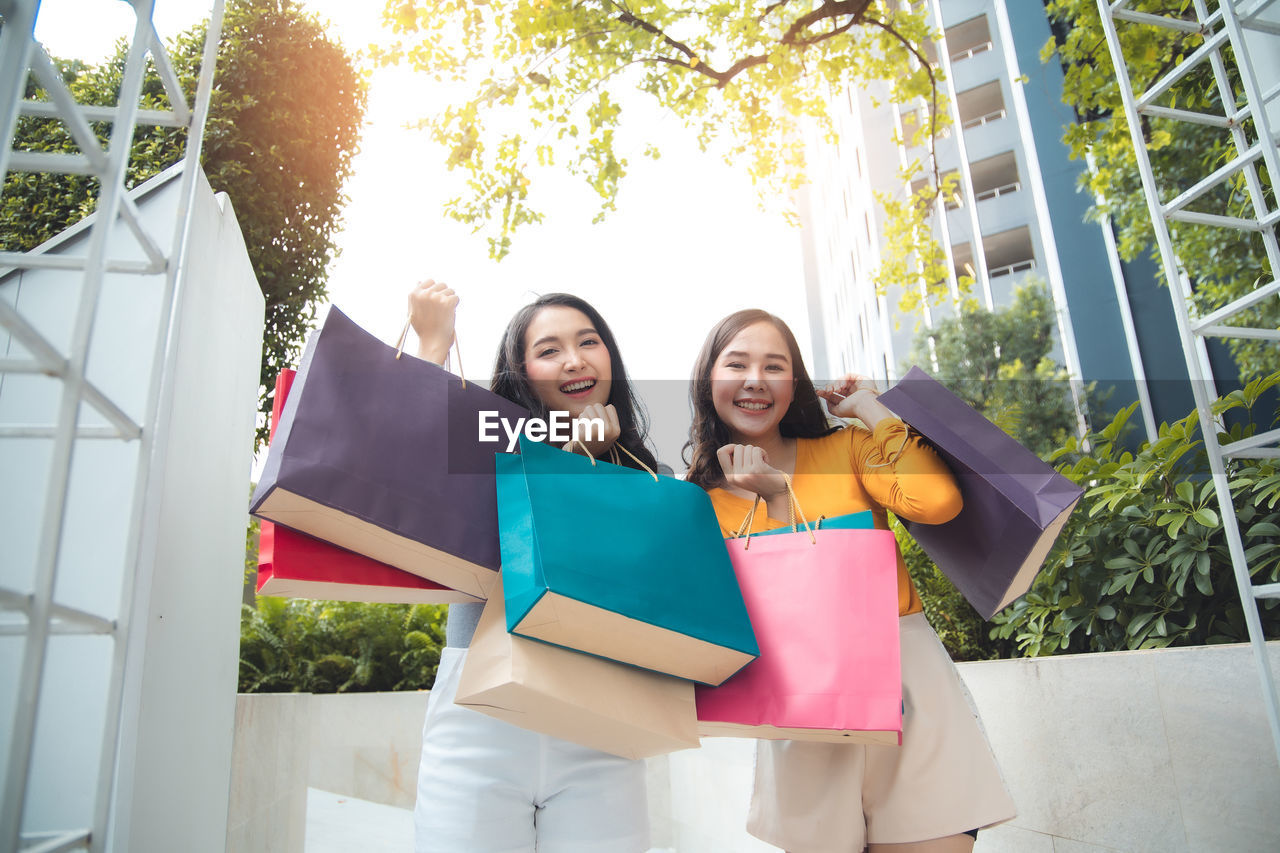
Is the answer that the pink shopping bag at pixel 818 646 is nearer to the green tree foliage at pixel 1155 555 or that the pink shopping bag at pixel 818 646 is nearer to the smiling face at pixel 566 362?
the smiling face at pixel 566 362

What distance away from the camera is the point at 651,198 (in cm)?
650

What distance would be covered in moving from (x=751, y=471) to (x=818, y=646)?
37 centimetres

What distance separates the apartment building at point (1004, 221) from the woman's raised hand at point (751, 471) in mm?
9267

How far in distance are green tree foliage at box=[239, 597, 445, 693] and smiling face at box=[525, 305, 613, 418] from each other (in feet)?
11.0

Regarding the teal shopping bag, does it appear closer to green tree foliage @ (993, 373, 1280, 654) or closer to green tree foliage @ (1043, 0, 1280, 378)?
green tree foliage @ (993, 373, 1280, 654)

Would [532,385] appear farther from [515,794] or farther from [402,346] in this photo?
[515,794]

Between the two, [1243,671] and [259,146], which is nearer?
[1243,671]

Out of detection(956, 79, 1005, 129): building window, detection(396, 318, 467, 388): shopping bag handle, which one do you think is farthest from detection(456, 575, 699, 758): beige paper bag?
detection(956, 79, 1005, 129): building window

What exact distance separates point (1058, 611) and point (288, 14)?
6.21 m

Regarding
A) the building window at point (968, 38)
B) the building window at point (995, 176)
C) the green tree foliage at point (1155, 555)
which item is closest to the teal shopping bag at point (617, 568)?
the green tree foliage at point (1155, 555)

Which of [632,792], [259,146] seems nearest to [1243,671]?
[632,792]

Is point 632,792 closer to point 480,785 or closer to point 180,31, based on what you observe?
point 480,785

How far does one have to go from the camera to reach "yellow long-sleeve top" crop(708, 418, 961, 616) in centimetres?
148

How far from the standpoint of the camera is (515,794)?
139 centimetres
